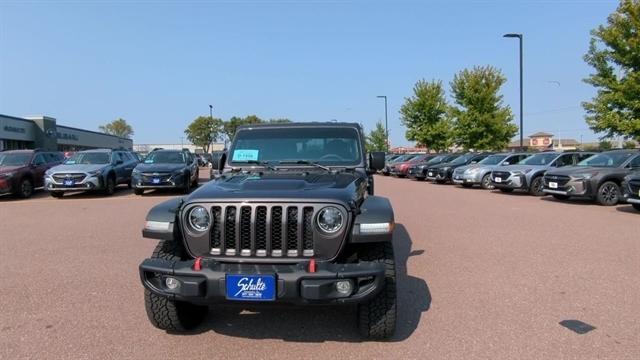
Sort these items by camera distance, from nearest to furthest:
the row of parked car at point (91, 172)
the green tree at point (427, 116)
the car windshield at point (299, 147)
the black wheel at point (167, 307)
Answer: the black wheel at point (167, 307), the car windshield at point (299, 147), the row of parked car at point (91, 172), the green tree at point (427, 116)

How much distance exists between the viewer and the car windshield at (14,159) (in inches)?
652

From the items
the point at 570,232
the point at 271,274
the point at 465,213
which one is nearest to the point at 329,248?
the point at 271,274

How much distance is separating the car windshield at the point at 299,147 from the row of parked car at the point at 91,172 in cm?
1135

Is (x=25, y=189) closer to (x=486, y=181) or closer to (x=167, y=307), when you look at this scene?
(x=167, y=307)

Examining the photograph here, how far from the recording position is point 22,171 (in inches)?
637

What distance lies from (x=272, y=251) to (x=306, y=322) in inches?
43.0

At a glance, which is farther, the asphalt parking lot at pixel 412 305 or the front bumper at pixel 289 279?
the asphalt parking lot at pixel 412 305

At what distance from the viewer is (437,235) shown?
845cm

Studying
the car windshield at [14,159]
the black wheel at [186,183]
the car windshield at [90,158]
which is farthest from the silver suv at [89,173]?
the black wheel at [186,183]

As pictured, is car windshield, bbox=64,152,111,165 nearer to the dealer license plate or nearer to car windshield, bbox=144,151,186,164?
car windshield, bbox=144,151,186,164

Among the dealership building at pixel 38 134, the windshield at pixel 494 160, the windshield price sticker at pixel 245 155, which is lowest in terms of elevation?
the windshield at pixel 494 160

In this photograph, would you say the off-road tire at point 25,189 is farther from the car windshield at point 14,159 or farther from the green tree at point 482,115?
the green tree at point 482,115

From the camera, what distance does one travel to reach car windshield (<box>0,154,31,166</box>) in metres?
16.6

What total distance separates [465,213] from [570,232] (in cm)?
303
